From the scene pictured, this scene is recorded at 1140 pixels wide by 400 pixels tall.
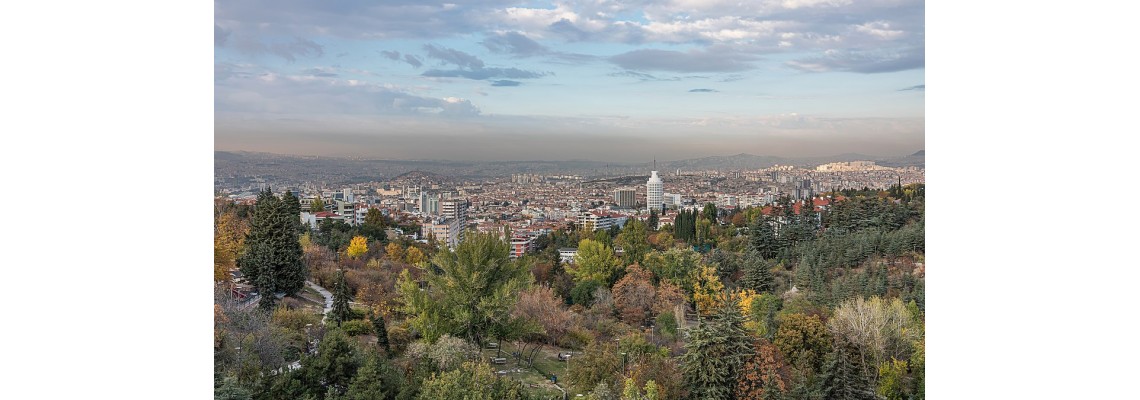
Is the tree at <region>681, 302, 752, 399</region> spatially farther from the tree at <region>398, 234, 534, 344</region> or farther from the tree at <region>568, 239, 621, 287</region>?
the tree at <region>568, 239, 621, 287</region>

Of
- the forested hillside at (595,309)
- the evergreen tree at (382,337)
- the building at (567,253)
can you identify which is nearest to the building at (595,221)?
the forested hillside at (595,309)

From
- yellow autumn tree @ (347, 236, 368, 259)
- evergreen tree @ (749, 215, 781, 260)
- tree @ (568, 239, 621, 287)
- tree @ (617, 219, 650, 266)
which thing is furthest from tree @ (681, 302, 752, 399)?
yellow autumn tree @ (347, 236, 368, 259)

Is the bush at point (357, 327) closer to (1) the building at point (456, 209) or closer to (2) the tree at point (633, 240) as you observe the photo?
(1) the building at point (456, 209)

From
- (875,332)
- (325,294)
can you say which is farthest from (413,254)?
(875,332)

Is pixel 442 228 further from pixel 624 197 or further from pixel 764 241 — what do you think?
pixel 764 241
